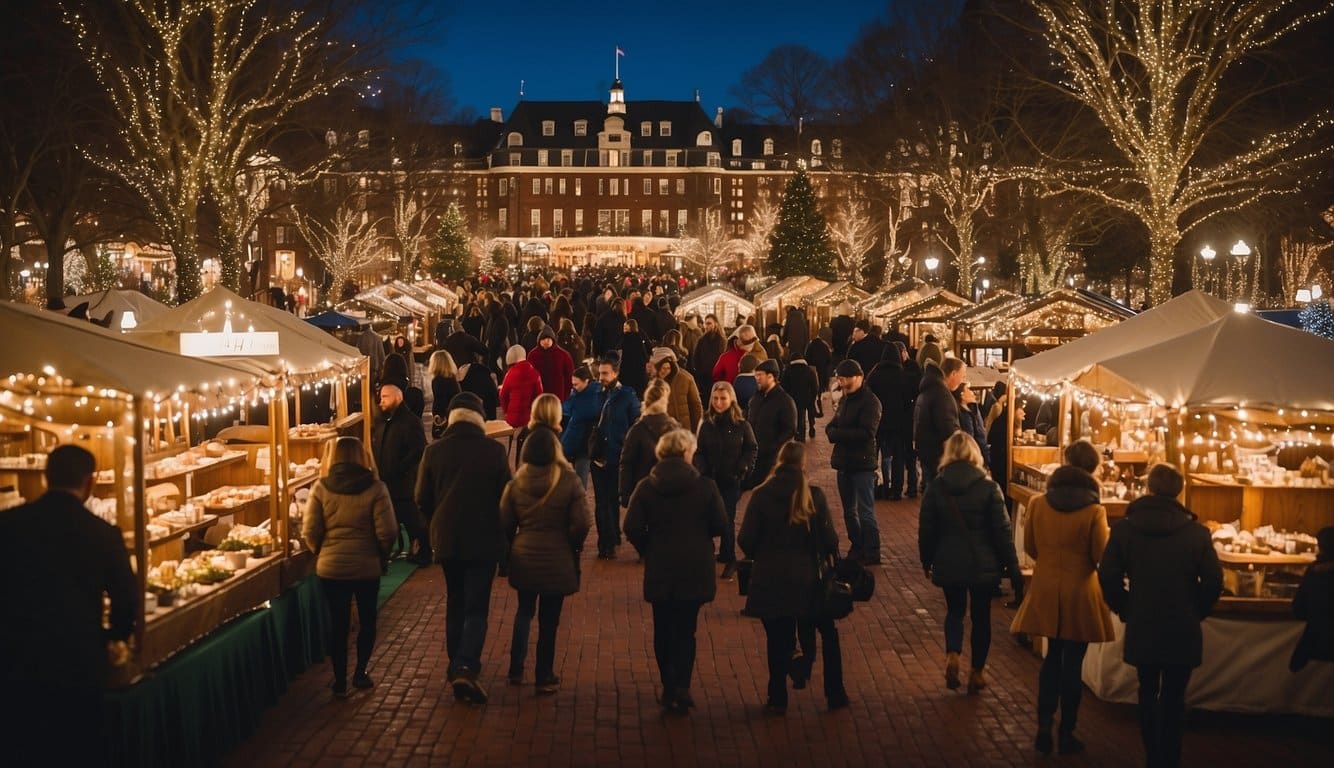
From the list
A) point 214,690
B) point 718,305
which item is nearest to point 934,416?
point 214,690

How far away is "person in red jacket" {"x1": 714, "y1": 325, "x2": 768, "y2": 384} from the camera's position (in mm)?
17984

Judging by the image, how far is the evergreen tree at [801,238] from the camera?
56.3m

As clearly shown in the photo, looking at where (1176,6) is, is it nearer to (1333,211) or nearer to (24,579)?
(1333,211)

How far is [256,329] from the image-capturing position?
39.1 ft

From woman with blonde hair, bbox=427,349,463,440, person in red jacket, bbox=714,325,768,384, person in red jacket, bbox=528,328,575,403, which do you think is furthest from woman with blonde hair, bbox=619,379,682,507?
person in red jacket, bbox=528,328,575,403

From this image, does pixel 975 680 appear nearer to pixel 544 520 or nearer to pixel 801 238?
pixel 544 520

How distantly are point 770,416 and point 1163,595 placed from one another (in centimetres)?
543

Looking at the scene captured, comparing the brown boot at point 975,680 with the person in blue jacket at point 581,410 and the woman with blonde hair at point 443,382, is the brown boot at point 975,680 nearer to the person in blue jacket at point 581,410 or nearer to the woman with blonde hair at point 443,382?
the person in blue jacket at point 581,410

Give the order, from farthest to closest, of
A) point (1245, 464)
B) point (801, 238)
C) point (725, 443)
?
1. point (801, 238)
2. point (725, 443)
3. point (1245, 464)

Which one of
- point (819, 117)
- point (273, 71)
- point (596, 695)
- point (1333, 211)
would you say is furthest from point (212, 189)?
point (819, 117)

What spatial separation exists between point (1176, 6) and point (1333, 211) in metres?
13.2

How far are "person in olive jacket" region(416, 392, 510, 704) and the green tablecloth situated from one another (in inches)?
42.5

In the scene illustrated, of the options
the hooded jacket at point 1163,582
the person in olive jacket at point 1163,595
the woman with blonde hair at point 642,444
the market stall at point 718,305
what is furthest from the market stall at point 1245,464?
the market stall at point 718,305

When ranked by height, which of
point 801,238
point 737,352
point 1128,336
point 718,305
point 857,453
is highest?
point 801,238
